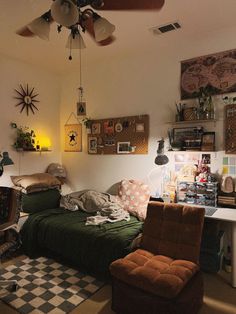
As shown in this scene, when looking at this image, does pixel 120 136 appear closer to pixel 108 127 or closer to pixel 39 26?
pixel 108 127

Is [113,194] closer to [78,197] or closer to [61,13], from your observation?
[78,197]

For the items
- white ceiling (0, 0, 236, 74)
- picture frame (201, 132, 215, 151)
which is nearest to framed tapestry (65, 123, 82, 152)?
white ceiling (0, 0, 236, 74)

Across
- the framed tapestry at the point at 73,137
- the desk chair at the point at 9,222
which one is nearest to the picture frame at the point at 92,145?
the framed tapestry at the point at 73,137

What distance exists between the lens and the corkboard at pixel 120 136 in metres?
3.44

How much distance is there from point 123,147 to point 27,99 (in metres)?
1.75

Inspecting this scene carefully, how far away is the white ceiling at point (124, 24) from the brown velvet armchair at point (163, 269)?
195 cm

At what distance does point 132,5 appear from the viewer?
1.76 metres

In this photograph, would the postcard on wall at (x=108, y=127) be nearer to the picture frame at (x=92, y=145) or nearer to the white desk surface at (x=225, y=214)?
the picture frame at (x=92, y=145)

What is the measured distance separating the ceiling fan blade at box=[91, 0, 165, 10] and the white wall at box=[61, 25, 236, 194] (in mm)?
1291

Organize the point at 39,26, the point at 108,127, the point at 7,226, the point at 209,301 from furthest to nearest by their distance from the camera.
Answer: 1. the point at 108,127
2. the point at 7,226
3. the point at 209,301
4. the point at 39,26

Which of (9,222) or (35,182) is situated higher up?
(35,182)

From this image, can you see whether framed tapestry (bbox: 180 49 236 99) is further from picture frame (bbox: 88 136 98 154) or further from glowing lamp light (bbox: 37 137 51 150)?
glowing lamp light (bbox: 37 137 51 150)

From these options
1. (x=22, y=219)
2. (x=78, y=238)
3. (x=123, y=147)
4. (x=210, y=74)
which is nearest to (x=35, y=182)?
(x=22, y=219)

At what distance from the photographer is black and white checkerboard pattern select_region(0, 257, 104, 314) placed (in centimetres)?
208
